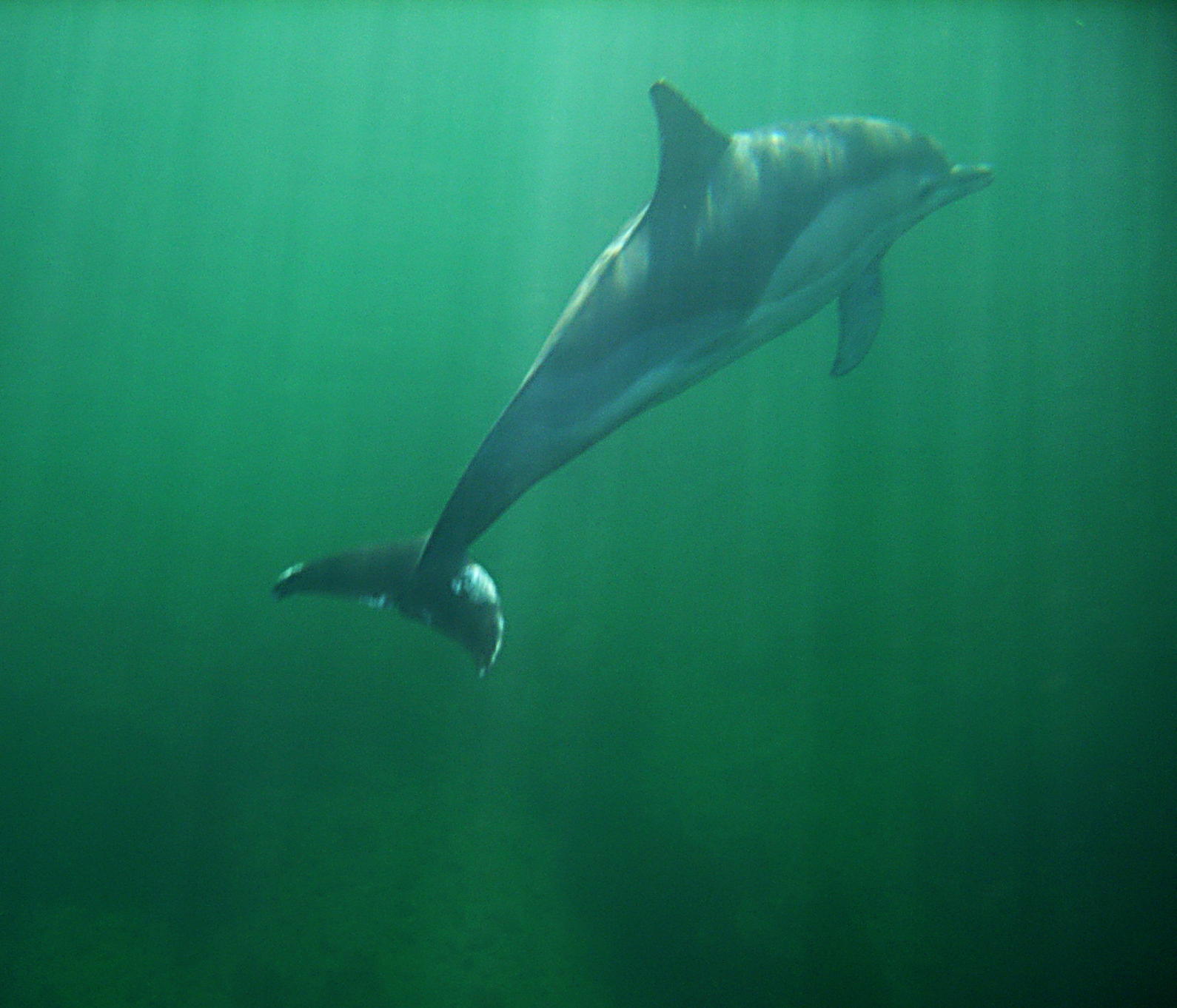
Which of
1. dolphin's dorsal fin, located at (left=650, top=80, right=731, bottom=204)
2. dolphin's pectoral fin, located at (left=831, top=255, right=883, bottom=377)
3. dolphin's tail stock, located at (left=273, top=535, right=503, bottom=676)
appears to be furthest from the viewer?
dolphin's pectoral fin, located at (left=831, top=255, right=883, bottom=377)

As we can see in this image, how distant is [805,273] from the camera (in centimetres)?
443

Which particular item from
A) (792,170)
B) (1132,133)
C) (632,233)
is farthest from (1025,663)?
(1132,133)

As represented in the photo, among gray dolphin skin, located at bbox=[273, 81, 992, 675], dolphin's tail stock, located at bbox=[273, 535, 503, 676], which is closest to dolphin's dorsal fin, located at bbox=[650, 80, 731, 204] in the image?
gray dolphin skin, located at bbox=[273, 81, 992, 675]

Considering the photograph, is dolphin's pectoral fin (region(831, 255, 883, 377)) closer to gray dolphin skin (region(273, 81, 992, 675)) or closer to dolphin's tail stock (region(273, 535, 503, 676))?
gray dolphin skin (region(273, 81, 992, 675))

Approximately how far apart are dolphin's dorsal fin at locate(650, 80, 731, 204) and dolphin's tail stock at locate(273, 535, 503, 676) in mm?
2117

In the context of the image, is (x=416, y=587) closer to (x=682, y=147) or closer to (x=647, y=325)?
(x=647, y=325)

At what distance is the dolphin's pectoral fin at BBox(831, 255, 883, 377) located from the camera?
6.24 m

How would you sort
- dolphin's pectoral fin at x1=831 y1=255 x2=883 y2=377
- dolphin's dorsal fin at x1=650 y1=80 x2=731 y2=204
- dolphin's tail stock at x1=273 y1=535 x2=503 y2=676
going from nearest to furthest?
dolphin's tail stock at x1=273 y1=535 x2=503 y2=676 < dolphin's dorsal fin at x1=650 y1=80 x2=731 y2=204 < dolphin's pectoral fin at x1=831 y1=255 x2=883 y2=377

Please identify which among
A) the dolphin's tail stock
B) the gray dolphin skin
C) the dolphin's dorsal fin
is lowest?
the dolphin's tail stock

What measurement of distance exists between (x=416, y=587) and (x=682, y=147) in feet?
8.25

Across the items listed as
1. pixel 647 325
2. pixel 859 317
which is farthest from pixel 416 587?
pixel 859 317

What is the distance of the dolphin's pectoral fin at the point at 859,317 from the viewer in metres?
6.24

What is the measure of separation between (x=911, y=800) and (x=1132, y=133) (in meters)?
19.1

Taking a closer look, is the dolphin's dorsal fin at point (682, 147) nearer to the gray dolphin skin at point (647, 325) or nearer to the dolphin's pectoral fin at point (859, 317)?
the gray dolphin skin at point (647, 325)
